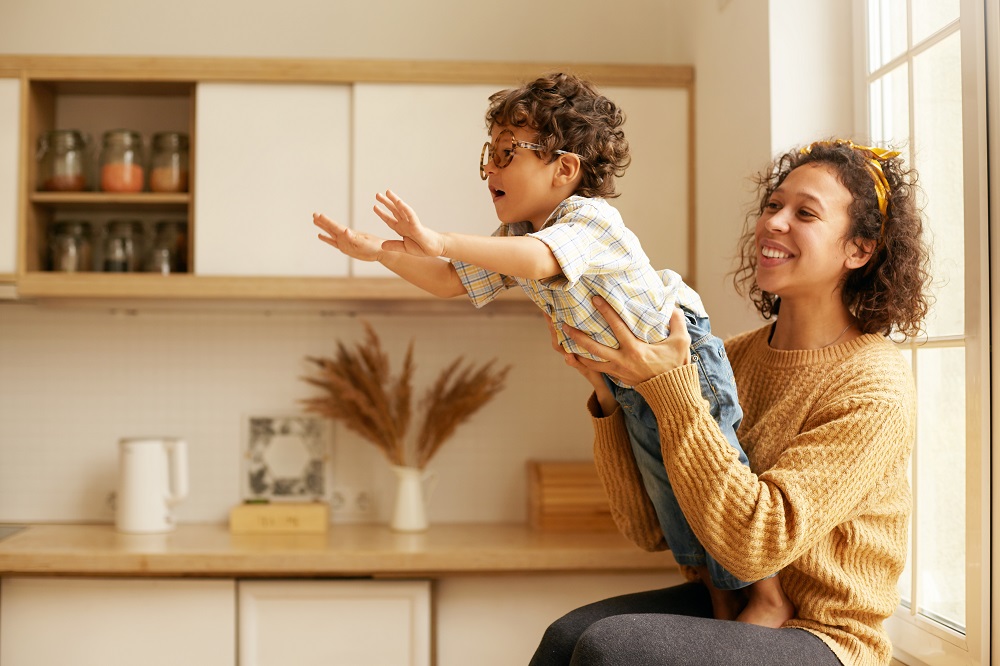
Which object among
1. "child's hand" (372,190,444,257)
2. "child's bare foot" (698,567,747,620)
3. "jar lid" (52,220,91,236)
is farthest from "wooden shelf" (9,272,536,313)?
"child's hand" (372,190,444,257)

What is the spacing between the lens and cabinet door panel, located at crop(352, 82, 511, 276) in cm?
244

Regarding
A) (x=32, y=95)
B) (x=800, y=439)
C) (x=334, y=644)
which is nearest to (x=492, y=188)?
(x=800, y=439)

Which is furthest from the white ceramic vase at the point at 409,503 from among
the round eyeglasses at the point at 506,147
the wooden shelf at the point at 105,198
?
the round eyeglasses at the point at 506,147

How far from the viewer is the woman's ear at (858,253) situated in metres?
1.45

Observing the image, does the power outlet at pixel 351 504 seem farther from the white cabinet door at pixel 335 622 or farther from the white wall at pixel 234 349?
the white cabinet door at pixel 335 622

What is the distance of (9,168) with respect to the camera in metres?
2.46

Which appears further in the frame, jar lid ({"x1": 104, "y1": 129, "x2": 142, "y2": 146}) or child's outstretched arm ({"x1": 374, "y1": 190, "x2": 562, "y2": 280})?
jar lid ({"x1": 104, "y1": 129, "x2": 142, "y2": 146})

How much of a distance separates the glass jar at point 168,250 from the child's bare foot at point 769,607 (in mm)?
1738

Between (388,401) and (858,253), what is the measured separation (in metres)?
1.54

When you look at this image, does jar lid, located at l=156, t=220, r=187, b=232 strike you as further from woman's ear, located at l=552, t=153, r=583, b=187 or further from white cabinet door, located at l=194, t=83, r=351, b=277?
woman's ear, located at l=552, t=153, r=583, b=187

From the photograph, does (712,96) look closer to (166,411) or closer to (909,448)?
(909,448)

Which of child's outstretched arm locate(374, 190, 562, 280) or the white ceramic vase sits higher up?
child's outstretched arm locate(374, 190, 562, 280)

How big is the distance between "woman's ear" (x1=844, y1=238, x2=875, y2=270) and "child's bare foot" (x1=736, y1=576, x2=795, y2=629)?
49 cm

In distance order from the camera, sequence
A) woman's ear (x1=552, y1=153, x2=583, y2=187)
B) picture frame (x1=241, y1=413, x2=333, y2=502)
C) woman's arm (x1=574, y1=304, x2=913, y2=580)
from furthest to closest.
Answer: picture frame (x1=241, y1=413, x2=333, y2=502) < woman's ear (x1=552, y1=153, x2=583, y2=187) < woman's arm (x1=574, y1=304, x2=913, y2=580)
